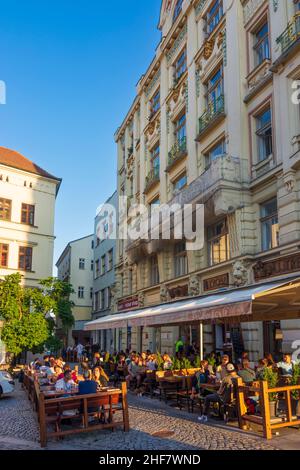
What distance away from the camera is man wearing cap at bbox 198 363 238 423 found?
31.2ft

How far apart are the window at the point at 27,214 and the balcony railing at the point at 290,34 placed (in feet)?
79.3

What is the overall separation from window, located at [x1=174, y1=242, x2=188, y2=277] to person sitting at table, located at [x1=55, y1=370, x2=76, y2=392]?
12.0m

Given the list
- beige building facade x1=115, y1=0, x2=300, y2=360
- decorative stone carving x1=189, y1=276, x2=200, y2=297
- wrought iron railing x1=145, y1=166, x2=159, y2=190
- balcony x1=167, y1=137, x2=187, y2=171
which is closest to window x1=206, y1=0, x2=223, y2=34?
beige building facade x1=115, y1=0, x2=300, y2=360

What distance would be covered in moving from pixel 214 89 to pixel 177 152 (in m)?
4.16

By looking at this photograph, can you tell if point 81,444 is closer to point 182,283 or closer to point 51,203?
point 182,283

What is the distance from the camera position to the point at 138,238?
26.6m

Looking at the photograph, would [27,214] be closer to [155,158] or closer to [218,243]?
[155,158]

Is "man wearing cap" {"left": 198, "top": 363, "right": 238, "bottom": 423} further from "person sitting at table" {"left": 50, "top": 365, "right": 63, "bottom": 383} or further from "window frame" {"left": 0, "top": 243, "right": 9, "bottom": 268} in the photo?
"window frame" {"left": 0, "top": 243, "right": 9, "bottom": 268}

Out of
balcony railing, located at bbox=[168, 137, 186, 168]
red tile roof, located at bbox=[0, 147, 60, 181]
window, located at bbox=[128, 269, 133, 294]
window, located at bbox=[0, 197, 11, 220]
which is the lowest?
window, located at bbox=[128, 269, 133, 294]

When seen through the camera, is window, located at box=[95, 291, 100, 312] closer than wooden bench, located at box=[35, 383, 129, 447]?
No

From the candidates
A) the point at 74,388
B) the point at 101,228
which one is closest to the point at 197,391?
the point at 74,388

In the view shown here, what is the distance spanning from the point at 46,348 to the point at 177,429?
18282 mm

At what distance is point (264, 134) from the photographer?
17234 mm

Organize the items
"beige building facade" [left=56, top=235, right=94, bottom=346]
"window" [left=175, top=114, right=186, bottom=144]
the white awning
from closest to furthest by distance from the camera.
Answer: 1. the white awning
2. "window" [left=175, top=114, right=186, bottom=144]
3. "beige building facade" [left=56, top=235, right=94, bottom=346]
